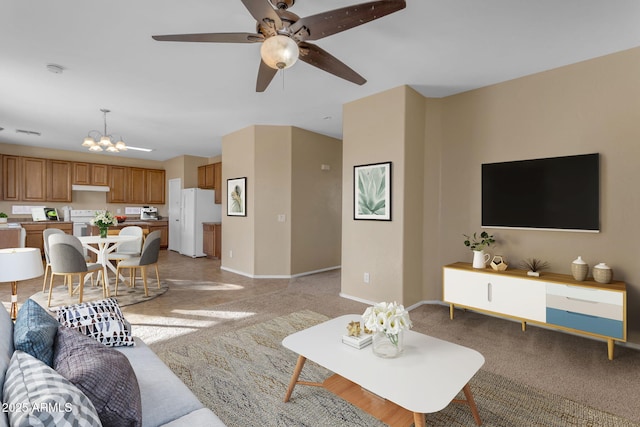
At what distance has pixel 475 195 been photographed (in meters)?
3.57

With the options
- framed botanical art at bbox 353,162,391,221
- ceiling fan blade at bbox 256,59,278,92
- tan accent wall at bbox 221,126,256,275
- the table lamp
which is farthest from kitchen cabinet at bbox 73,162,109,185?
ceiling fan blade at bbox 256,59,278,92

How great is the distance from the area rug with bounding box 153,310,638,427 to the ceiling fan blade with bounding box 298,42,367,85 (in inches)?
86.1

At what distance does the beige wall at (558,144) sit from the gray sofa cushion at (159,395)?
3.17 meters

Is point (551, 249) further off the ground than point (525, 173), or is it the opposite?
point (525, 173)

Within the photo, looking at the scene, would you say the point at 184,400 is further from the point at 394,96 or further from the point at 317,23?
the point at 394,96

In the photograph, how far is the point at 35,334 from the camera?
1.14 metres

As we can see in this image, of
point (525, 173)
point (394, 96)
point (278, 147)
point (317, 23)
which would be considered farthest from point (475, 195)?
point (278, 147)

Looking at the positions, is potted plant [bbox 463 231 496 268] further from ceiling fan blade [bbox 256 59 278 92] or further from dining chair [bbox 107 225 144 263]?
dining chair [bbox 107 225 144 263]

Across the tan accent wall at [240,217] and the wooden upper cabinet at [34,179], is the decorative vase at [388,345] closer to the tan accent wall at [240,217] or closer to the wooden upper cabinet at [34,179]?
the tan accent wall at [240,217]

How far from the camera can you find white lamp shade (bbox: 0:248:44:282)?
186cm

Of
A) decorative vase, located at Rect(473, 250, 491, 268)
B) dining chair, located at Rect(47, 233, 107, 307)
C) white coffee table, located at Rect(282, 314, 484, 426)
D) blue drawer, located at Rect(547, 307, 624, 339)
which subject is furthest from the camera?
dining chair, located at Rect(47, 233, 107, 307)

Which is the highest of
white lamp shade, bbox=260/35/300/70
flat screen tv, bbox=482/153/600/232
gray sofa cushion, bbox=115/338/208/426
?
white lamp shade, bbox=260/35/300/70

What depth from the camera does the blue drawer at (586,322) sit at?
2424 millimetres

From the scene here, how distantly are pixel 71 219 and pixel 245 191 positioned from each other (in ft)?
16.1
